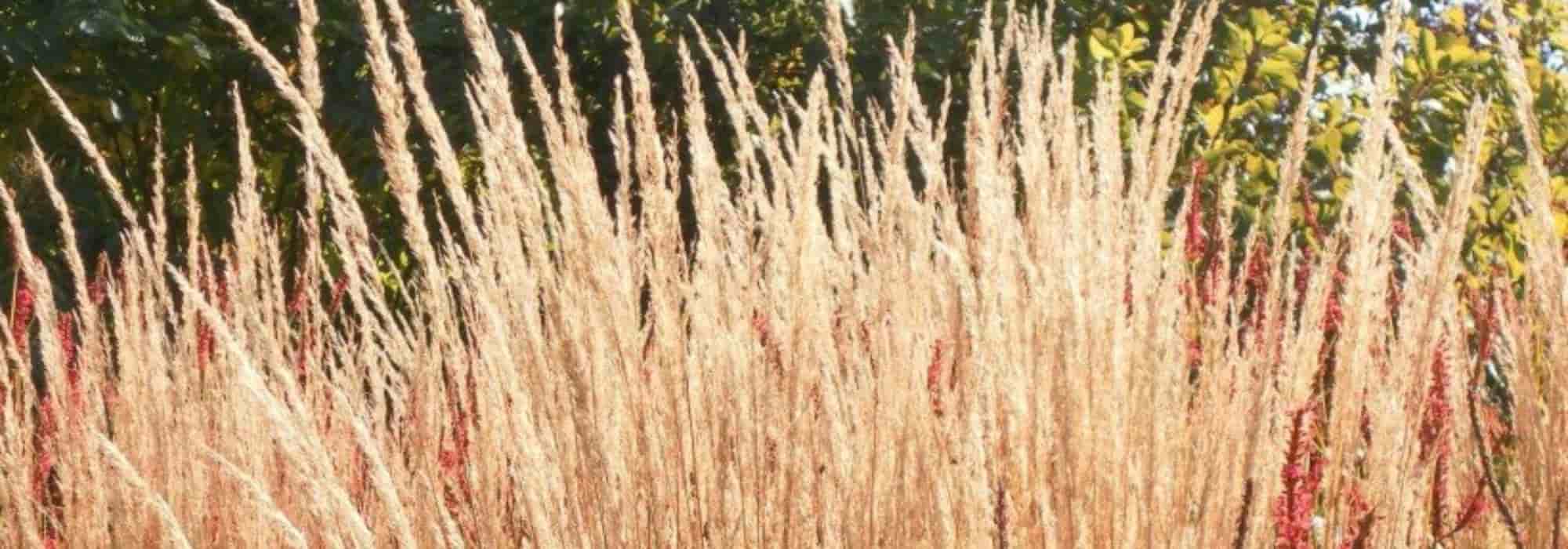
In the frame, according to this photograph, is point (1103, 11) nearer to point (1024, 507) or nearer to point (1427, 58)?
point (1427, 58)

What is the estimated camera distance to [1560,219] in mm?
4410

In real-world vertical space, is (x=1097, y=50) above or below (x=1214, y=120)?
above

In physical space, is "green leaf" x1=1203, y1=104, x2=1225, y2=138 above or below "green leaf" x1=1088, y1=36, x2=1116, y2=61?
below

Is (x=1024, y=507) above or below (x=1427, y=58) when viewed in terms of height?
below

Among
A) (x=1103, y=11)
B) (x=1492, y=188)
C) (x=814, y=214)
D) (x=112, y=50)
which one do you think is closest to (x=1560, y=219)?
(x=1492, y=188)

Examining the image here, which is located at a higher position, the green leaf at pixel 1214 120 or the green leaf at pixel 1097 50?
the green leaf at pixel 1097 50

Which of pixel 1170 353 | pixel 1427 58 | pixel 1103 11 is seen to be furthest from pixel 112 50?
pixel 1170 353

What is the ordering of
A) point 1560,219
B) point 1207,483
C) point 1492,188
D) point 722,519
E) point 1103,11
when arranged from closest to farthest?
point 1207,483 → point 722,519 → point 1560,219 → point 1492,188 → point 1103,11

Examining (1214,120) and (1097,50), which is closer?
(1097,50)

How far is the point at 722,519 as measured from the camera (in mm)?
1894

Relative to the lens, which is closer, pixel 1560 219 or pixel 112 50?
pixel 1560 219

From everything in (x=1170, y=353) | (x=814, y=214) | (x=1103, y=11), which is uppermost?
(x=1103, y=11)

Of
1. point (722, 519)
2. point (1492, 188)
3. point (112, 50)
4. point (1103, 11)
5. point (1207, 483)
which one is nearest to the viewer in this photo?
point (1207, 483)

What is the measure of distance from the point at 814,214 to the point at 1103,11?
3.39 meters
